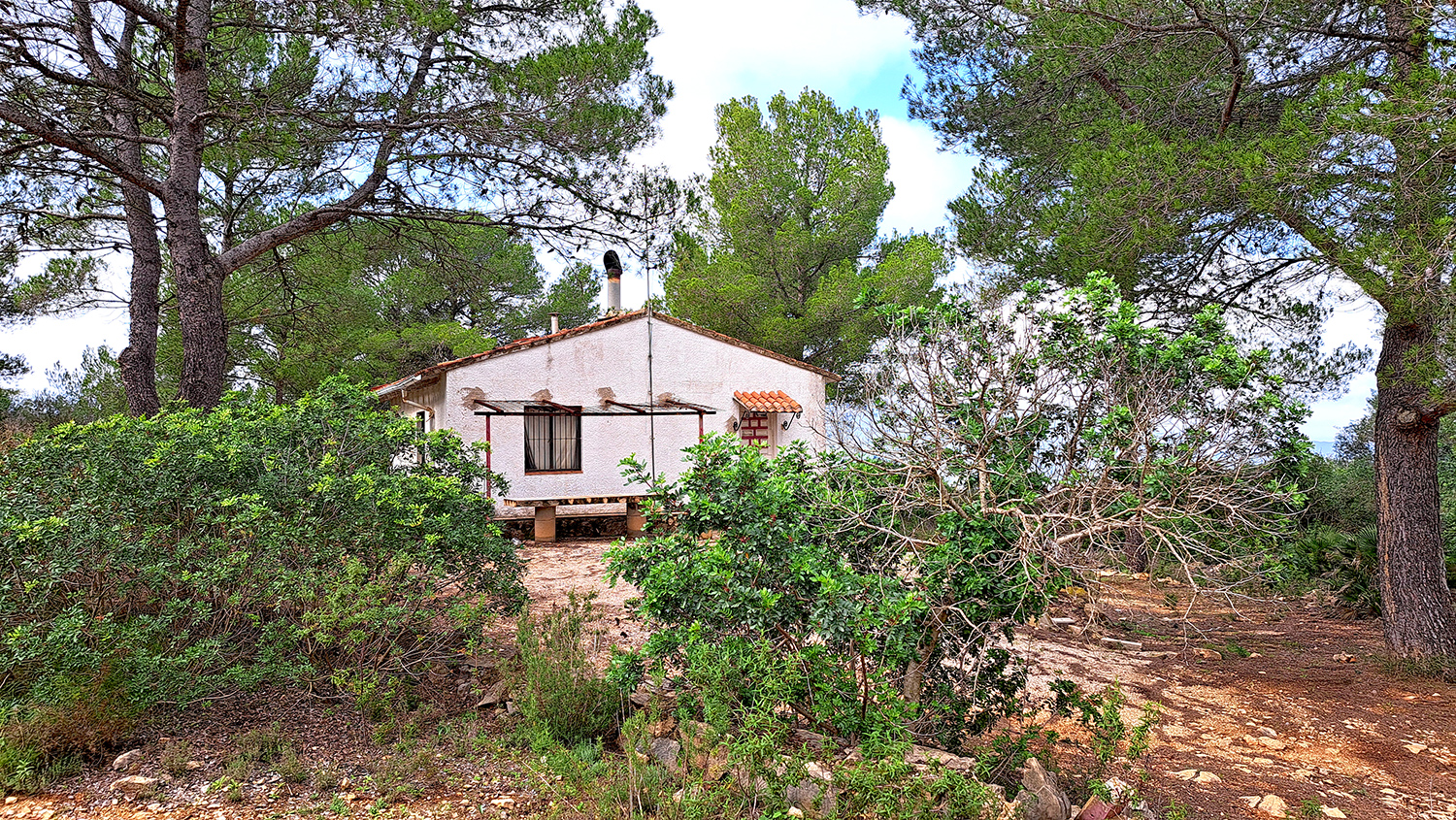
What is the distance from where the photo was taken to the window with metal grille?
43.5ft

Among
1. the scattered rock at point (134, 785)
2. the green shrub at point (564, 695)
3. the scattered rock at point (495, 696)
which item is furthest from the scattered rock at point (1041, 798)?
the scattered rock at point (134, 785)

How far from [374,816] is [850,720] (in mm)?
2202

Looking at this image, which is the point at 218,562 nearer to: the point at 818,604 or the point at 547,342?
the point at 818,604

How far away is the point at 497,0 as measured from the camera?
33.0 feet

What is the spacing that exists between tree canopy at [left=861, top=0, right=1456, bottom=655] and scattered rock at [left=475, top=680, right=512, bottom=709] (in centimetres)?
625

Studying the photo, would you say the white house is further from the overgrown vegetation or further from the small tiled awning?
the overgrown vegetation

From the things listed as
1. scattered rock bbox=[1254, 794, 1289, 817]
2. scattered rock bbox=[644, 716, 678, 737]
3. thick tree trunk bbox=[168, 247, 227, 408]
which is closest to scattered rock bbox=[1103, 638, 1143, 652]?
scattered rock bbox=[1254, 794, 1289, 817]

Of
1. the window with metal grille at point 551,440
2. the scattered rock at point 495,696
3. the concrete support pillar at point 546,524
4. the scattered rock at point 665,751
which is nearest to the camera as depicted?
the scattered rock at point 665,751

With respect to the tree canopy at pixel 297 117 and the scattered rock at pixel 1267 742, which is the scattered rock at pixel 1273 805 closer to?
the scattered rock at pixel 1267 742

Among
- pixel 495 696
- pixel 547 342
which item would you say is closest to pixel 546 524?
pixel 547 342

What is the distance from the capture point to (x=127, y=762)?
13.2 feet

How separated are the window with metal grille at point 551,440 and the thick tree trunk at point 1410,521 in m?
10.5

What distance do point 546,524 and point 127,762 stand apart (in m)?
8.88

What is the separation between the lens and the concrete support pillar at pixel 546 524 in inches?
507
